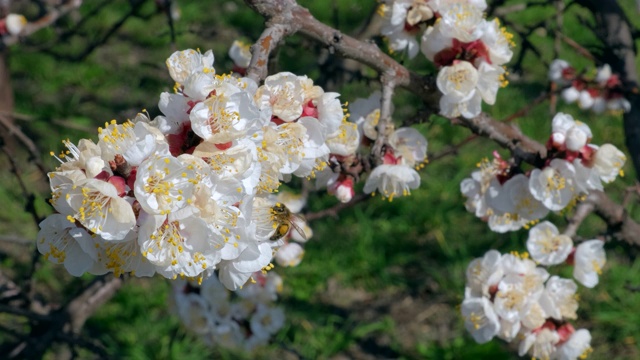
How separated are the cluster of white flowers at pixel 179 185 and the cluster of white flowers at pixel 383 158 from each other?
0.41 meters

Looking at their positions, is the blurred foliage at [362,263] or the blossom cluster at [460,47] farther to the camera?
the blurred foliage at [362,263]

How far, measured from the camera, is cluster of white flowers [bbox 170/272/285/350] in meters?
2.88

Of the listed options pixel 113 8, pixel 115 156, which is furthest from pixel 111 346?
pixel 113 8

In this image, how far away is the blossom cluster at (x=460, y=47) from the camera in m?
1.83

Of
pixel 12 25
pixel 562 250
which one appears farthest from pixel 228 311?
pixel 12 25

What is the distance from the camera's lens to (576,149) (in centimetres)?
190

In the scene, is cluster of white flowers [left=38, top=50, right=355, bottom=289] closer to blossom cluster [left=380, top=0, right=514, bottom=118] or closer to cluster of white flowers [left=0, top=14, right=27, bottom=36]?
blossom cluster [left=380, top=0, right=514, bottom=118]

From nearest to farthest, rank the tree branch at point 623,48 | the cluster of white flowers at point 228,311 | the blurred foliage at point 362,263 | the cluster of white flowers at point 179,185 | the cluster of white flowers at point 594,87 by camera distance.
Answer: the cluster of white flowers at point 179,185, the tree branch at point 623,48, the cluster of white flowers at point 228,311, the cluster of white flowers at point 594,87, the blurred foliage at point 362,263

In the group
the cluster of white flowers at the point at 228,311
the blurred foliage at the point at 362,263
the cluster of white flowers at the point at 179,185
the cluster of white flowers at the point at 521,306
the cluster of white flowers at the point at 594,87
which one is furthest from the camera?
the blurred foliage at the point at 362,263

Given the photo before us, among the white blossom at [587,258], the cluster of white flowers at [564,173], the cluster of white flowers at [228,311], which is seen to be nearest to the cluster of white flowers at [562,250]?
the white blossom at [587,258]

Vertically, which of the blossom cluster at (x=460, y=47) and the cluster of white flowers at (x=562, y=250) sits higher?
the blossom cluster at (x=460, y=47)

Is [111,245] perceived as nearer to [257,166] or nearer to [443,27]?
[257,166]

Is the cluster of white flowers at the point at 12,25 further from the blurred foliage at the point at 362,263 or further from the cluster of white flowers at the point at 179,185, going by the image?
the cluster of white flowers at the point at 179,185

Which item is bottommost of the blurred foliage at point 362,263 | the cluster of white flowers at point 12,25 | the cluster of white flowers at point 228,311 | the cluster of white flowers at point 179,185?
the blurred foliage at point 362,263
